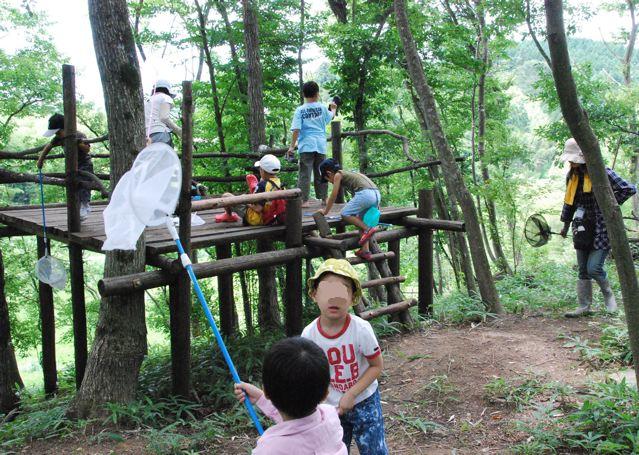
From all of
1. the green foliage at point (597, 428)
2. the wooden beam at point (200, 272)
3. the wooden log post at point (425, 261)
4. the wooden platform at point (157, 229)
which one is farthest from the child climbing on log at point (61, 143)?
the green foliage at point (597, 428)

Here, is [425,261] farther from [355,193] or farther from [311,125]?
[311,125]

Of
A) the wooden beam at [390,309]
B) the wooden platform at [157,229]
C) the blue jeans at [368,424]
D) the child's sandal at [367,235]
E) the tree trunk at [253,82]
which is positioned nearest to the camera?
the blue jeans at [368,424]

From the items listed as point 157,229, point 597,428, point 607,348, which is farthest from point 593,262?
point 157,229

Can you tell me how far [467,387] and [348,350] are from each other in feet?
9.16

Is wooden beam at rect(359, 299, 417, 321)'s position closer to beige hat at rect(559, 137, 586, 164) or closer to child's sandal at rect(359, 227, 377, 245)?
child's sandal at rect(359, 227, 377, 245)

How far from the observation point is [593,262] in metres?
5.80

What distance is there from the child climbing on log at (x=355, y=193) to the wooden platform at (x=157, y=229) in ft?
0.84

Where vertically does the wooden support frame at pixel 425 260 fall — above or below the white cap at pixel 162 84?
below

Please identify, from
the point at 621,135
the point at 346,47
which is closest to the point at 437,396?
the point at 346,47

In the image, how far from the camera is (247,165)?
988 cm

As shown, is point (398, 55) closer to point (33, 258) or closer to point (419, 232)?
point (419, 232)

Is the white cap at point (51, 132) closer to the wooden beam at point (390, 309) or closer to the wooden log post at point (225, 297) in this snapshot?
the wooden log post at point (225, 297)

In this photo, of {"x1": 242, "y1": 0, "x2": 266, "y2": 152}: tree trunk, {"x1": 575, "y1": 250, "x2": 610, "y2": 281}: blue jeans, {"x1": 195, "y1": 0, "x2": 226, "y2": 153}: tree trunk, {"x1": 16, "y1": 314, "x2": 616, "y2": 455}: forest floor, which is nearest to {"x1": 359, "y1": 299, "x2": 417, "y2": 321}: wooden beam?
{"x1": 16, "y1": 314, "x2": 616, "y2": 455}: forest floor

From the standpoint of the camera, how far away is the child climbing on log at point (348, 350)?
2.47 metres
